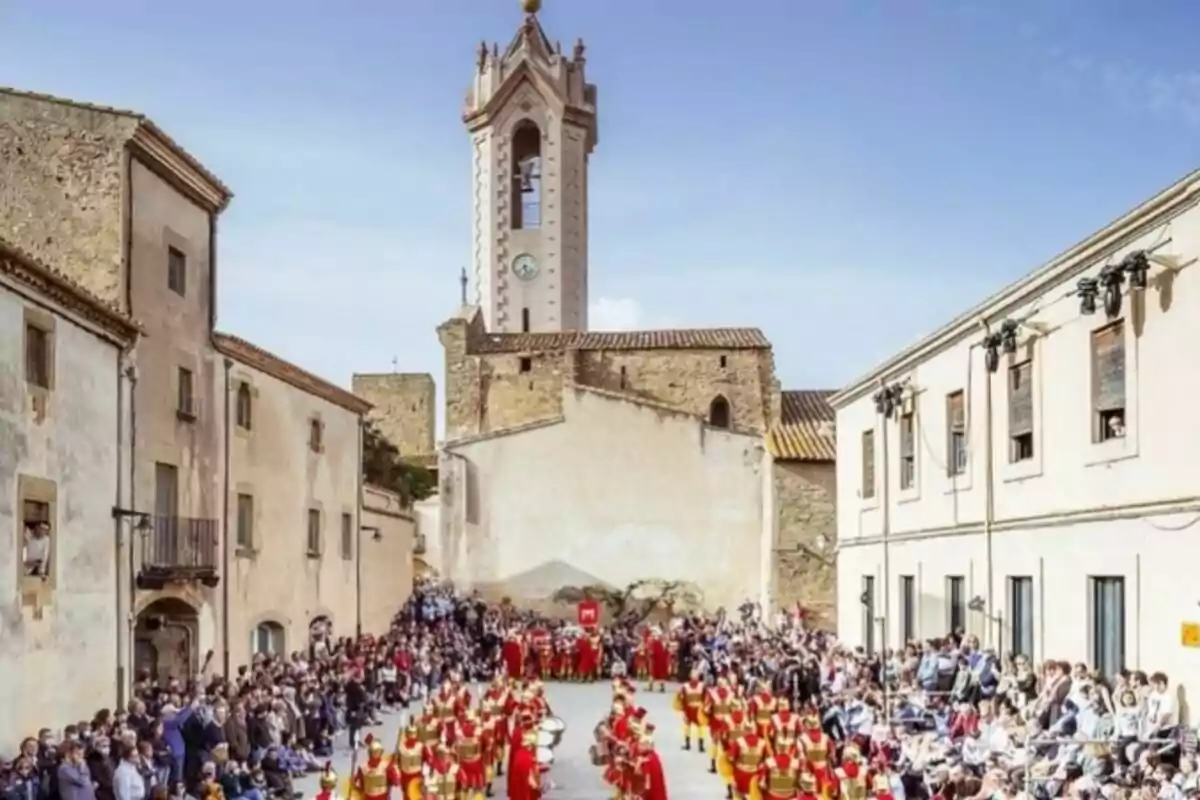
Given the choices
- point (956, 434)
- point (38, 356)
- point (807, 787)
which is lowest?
point (807, 787)

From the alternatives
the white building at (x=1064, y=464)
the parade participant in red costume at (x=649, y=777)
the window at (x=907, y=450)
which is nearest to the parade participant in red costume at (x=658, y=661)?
the white building at (x=1064, y=464)

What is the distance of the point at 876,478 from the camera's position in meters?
29.2

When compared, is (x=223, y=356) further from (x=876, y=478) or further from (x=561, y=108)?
(x=561, y=108)

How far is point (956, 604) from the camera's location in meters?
24.0

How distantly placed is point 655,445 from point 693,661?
9.27 meters

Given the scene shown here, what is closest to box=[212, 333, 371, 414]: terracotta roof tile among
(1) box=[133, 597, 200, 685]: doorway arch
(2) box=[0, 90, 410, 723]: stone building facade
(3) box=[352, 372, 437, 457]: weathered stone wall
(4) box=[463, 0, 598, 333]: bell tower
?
(2) box=[0, 90, 410, 723]: stone building facade

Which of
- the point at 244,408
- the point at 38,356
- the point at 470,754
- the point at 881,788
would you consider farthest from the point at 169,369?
Result: the point at 881,788

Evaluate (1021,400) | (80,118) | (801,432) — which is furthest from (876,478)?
(80,118)

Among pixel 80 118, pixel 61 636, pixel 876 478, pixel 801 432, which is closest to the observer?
pixel 61 636

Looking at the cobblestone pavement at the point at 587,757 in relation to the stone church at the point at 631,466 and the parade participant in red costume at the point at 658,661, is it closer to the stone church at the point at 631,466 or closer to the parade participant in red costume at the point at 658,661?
the parade participant in red costume at the point at 658,661

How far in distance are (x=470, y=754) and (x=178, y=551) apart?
22.3 feet

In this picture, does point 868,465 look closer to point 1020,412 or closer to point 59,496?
point 1020,412

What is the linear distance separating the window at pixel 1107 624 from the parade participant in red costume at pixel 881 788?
13.3 feet

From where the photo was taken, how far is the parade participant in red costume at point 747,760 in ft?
61.5
